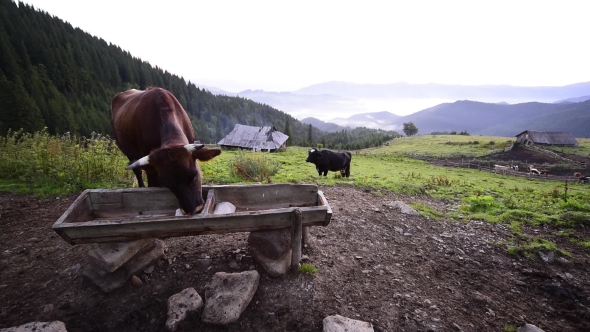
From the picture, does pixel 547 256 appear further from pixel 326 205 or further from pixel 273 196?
pixel 273 196

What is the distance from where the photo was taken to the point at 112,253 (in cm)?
343

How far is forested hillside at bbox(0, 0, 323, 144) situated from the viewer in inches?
1829

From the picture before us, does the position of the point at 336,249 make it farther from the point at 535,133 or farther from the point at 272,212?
the point at 535,133

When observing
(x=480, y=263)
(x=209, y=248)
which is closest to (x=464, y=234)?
(x=480, y=263)

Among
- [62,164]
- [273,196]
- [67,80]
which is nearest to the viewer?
[273,196]

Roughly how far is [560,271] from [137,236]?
6.70 m

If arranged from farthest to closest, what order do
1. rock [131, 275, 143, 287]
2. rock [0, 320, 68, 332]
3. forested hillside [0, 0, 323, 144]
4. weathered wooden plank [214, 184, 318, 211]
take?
forested hillside [0, 0, 323, 144], weathered wooden plank [214, 184, 318, 211], rock [131, 275, 143, 287], rock [0, 320, 68, 332]

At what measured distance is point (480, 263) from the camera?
482 centimetres

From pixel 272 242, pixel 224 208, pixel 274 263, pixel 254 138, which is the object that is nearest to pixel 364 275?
pixel 274 263

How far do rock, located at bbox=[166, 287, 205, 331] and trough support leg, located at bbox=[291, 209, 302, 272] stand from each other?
1.33 meters

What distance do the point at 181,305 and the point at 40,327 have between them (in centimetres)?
138

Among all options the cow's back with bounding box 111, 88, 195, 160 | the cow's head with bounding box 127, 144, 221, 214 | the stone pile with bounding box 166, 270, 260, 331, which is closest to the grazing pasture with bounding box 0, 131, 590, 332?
the stone pile with bounding box 166, 270, 260, 331

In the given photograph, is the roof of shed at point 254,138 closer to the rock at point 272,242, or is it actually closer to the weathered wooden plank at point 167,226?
the rock at point 272,242

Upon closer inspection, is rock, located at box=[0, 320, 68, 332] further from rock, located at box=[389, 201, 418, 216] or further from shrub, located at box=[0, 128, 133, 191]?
rock, located at box=[389, 201, 418, 216]
